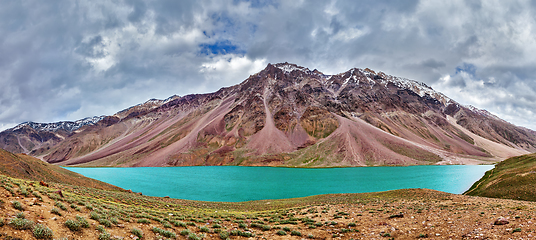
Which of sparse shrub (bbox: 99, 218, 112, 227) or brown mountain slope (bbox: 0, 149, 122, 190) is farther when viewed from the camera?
brown mountain slope (bbox: 0, 149, 122, 190)

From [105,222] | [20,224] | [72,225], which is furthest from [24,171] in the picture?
[20,224]


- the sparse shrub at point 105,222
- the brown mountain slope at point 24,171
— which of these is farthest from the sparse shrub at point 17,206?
the brown mountain slope at point 24,171

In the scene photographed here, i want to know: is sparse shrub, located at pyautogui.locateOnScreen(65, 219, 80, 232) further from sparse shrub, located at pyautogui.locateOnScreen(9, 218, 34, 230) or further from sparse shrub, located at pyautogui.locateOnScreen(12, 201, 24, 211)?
sparse shrub, located at pyautogui.locateOnScreen(12, 201, 24, 211)

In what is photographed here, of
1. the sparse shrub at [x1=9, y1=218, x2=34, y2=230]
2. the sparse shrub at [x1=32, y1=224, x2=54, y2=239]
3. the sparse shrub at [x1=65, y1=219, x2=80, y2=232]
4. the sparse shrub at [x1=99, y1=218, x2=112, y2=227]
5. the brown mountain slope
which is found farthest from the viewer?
the brown mountain slope

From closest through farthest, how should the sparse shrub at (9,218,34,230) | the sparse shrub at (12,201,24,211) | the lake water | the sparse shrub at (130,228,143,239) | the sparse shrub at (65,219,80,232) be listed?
the sparse shrub at (9,218,34,230)
the sparse shrub at (65,219,80,232)
the sparse shrub at (12,201,24,211)
the sparse shrub at (130,228,143,239)
the lake water

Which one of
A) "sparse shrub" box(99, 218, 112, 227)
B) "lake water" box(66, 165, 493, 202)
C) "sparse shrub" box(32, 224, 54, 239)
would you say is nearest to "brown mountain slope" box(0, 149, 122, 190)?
"lake water" box(66, 165, 493, 202)

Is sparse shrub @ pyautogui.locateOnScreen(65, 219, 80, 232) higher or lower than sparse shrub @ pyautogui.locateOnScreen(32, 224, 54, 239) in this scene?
lower

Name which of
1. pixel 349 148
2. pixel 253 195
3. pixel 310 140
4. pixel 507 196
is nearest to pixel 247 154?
pixel 310 140

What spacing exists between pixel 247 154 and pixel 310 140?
52.0 metres

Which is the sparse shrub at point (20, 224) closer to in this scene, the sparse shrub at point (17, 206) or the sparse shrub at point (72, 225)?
the sparse shrub at point (72, 225)

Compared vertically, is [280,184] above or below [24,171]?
below

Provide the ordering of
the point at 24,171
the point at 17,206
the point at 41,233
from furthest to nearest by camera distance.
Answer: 1. the point at 24,171
2. the point at 17,206
3. the point at 41,233

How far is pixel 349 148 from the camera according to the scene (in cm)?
15875

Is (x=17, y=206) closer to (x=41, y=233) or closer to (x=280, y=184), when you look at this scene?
(x=41, y=233)
